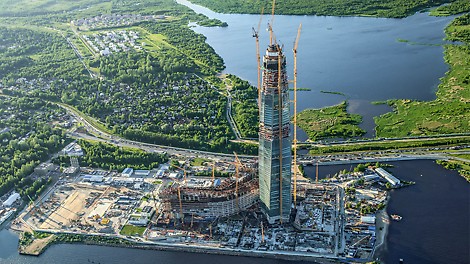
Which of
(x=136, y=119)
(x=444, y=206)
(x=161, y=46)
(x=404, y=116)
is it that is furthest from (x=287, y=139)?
(x=161, y=46)

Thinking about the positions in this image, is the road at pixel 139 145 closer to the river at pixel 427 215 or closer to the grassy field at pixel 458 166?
the river at pixel 427 215

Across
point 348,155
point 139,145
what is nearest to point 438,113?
point 348,155

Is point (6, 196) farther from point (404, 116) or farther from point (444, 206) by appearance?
point (404, 116)

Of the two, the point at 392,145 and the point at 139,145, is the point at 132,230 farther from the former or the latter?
the point at 392,145

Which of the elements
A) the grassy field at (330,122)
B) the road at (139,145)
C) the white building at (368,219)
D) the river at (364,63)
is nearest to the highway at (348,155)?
the road at (139,145)

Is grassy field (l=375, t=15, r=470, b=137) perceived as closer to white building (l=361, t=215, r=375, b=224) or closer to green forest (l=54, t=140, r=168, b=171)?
white building (l=361, t=215, r=375, b=224)

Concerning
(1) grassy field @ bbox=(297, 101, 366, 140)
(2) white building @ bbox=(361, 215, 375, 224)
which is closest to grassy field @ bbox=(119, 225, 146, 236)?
(2) white building @ bbox=(361, 215, 375, 224)
